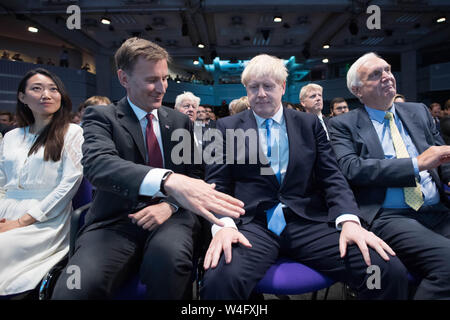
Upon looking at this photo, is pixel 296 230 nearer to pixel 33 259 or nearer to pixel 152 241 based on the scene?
pixel 152 241

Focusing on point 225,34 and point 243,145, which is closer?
point 243,145

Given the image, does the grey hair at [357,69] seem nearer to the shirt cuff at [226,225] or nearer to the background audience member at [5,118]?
the shirt cuff at [226,225]

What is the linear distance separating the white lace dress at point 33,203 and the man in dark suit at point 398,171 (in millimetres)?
1685

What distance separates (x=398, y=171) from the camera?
4.97ft

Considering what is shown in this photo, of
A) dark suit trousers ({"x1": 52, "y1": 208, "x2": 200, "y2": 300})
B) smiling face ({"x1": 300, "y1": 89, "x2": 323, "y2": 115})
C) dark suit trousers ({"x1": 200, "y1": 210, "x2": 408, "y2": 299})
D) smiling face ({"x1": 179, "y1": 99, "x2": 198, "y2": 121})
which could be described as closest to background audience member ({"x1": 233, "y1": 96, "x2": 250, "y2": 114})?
smiling face ({"x1": 179, "y1": 99, "x2": 198, "y2": 121})

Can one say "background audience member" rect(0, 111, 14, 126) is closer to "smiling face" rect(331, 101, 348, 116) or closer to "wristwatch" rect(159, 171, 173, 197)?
"wristwatch" rect(159, 171, 173, 197)

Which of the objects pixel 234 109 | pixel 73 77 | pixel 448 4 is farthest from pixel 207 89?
pixel 234 109

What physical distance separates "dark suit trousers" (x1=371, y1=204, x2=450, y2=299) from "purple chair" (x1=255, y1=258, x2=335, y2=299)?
39cm

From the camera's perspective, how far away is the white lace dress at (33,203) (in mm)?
1418

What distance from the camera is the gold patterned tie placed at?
155cm

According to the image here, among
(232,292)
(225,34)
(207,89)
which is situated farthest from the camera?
(207,89)

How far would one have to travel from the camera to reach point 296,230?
4.76 ft

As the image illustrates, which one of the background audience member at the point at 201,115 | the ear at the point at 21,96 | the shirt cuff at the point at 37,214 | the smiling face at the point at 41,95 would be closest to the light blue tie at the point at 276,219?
the shirt cuff at the point at 37,214

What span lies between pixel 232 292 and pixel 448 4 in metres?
10.3
